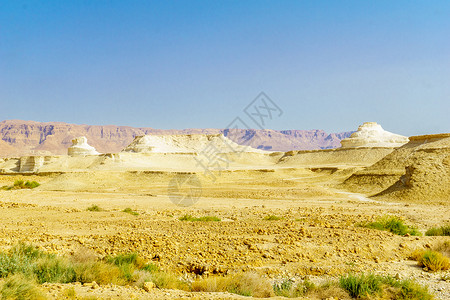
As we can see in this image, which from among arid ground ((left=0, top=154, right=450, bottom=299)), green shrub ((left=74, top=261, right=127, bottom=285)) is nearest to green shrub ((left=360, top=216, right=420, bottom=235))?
A: arid ground ((left=0, top=154, right=450, bottom=299))

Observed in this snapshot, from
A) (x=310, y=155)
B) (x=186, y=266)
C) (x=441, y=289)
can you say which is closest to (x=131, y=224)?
(x=186, y=266)

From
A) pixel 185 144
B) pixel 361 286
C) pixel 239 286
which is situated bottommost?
pixel 239 286

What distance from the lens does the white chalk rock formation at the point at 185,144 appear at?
93.1 m

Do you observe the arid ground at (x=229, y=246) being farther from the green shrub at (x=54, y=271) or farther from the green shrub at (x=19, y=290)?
the green shrub at (x=54, y=271)

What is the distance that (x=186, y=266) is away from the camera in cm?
802

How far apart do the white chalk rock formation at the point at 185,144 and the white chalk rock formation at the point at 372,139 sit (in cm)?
2562

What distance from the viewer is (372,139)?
8012cm

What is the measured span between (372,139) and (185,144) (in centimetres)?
4925

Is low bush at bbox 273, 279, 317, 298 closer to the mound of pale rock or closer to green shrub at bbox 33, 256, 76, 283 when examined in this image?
green shrub at bbox 33, 256, 76, 283

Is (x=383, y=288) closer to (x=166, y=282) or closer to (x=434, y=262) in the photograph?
(x=434, y=262)

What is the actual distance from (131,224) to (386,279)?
28.2ft

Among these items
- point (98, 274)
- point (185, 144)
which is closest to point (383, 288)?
point (98, 274)

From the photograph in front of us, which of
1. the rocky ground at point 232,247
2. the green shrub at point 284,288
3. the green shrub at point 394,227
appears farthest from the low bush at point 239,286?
the green shrub at point 394,227

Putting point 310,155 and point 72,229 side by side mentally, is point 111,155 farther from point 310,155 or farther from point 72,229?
point 72,229
